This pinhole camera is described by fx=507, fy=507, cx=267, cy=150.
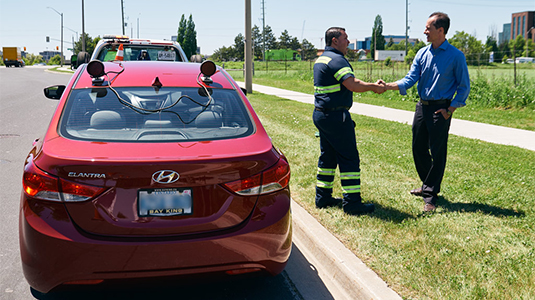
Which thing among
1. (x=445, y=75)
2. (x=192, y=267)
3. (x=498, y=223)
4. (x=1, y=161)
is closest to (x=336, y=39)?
(x=445, y=75)

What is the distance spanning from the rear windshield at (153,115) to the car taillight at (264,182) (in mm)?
393

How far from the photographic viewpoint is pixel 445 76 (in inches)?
200

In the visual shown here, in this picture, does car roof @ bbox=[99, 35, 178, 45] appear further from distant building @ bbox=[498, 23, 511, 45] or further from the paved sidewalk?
distant building @ bbox=[498, 23, 511, 45]

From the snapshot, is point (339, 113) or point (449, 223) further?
point (339, 113)

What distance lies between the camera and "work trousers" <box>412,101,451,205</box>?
512cm

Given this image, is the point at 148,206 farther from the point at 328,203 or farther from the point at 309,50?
the point at 309,50

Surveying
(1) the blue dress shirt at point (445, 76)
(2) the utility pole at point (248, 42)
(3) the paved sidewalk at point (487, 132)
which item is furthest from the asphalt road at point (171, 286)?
(2) the utility pole at point (248, 42)

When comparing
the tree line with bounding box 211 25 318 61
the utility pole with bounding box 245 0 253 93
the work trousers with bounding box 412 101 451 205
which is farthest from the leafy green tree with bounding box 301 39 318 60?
the work trousers with bounding box 412 101 451 205

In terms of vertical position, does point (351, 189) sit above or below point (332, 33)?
below

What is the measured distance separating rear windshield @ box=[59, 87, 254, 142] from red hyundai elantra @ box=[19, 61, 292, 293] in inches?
1.0

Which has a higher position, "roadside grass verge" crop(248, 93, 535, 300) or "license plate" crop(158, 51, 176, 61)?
"license plate" crop(158, 51, 176, 61)

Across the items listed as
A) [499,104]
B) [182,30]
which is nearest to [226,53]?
[182,30]

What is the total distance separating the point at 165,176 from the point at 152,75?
1.35 metres

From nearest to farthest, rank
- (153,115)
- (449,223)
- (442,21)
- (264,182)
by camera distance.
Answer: (264,182)
(153,115)
(449,223)
(442,21)
